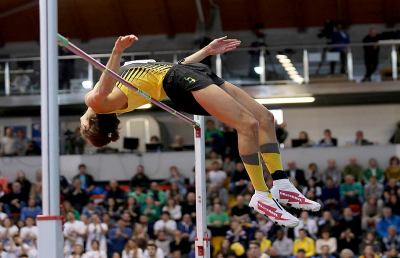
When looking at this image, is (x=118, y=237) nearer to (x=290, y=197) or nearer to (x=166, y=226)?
(x=166, y=226)

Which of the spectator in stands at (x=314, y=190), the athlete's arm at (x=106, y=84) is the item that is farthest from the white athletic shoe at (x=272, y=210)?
the spectator in stands at (x=314, y=190)

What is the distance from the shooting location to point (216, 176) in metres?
17.3

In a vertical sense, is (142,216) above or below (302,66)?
below

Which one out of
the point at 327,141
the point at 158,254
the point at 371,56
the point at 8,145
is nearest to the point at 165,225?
the point at 158,254

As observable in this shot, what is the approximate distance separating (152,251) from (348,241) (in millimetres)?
3422

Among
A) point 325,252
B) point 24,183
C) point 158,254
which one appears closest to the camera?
point 325,252

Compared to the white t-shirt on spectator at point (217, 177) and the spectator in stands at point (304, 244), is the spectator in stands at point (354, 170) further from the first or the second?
the spectator in stands at point (304, 244)

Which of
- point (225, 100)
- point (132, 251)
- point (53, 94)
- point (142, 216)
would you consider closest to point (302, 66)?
point (142, 216)

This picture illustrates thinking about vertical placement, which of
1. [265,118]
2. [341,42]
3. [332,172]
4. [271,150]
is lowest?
[332,172]

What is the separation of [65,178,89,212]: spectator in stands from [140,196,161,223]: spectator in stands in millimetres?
1427

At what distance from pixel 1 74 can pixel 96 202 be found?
4.50 metres

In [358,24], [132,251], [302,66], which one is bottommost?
[132,251]

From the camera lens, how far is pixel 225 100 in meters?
6.18

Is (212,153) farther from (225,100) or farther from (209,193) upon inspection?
(225,100)
